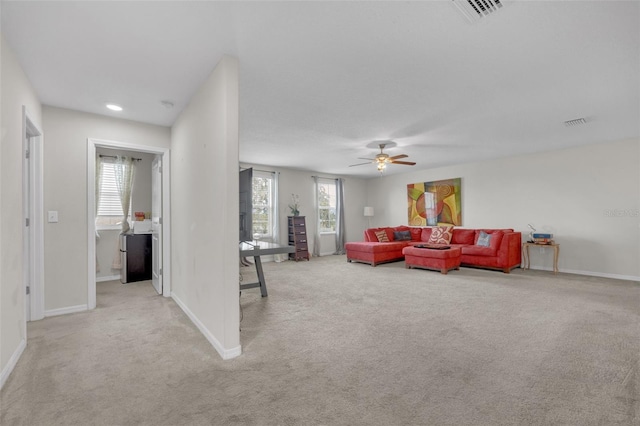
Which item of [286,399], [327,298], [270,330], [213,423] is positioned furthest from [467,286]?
[213,423]

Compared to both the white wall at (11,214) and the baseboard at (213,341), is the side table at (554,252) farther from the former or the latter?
the white wall at (11,214)

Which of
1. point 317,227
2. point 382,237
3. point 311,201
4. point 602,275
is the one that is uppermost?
point 311,201

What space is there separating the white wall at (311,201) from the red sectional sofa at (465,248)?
5.09ft

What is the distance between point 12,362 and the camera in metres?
2.02

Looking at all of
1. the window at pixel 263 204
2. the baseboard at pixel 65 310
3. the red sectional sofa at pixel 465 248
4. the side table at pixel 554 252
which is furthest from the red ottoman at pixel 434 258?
the baseboard at pixel 65 310

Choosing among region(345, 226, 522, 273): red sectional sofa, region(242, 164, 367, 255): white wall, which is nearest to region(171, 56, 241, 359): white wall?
region(242, 164, 367, 255): white wall

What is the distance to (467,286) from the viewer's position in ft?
14.3

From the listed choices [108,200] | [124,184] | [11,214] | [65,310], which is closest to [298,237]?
[124,184]

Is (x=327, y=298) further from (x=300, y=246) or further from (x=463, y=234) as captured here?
(x=463, y=234)

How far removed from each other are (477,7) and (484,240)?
5.01 metres

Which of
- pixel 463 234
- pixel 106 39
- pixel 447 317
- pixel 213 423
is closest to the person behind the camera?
pixel 213 423

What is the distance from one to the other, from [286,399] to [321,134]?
3626 millimetres

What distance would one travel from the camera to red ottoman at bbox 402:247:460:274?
5.38m

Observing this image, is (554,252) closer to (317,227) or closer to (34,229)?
(317,227)
